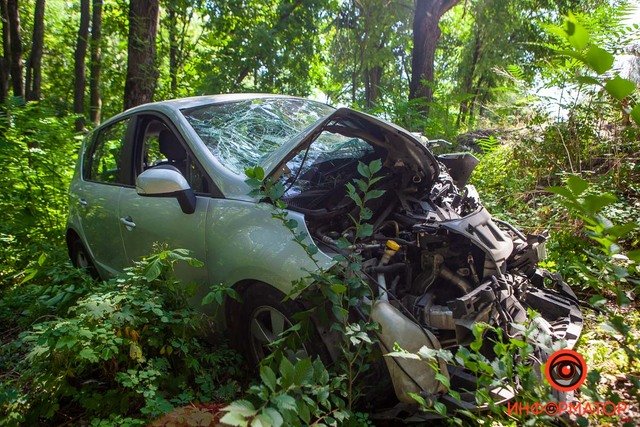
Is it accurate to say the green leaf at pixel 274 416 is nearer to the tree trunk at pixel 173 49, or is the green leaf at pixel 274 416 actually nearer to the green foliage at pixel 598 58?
the green foliage at pixel 598 58

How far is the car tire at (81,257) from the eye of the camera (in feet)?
13.5

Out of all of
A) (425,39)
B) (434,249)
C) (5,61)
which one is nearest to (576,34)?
(434,249)

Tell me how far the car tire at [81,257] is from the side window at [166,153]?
124cm

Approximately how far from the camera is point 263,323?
2578mm

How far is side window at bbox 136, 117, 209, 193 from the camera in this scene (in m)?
2.92

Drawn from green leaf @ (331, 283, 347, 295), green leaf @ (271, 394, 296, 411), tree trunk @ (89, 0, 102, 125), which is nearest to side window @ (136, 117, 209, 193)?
green leaf @ (331, 283, 347, 295)

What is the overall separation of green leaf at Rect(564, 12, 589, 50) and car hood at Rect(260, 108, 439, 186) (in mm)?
1596

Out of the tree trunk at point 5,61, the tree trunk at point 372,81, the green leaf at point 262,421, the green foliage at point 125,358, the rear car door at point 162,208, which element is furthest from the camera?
the tree trunk at point 372,81

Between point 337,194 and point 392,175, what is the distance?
1.53 feet

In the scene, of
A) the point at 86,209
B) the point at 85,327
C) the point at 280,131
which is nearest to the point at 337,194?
the point at 280,131

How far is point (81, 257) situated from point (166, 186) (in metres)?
2.47

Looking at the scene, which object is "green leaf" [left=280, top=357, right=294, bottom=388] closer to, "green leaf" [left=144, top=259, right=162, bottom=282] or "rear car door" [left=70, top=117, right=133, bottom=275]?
"green leaf" [left=144, top=259, right=162, bottom=282]

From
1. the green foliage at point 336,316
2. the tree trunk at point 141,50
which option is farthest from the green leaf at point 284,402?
the tree trunk at point 141,50

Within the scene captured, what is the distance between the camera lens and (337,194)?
9.80ft
